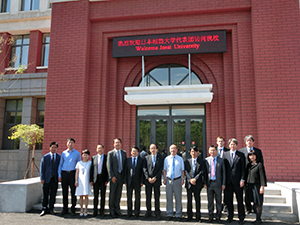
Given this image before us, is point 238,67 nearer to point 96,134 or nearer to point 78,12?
point 96,134

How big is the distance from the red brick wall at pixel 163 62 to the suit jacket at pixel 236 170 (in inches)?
117

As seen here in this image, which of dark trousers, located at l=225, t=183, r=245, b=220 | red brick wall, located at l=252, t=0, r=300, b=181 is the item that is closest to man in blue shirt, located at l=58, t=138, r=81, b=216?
dark trousers, located at l=225, t=183, r=245, b=220

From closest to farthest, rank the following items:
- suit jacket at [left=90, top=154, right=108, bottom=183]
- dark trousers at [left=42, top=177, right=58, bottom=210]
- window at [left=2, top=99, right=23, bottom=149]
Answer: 1. suit jacket at [left=90, top=154, right=108, bottom=183]
2. dark trousers at [left=42, top=177, right=58, bottom=210]
3. window at [left=2, top=99, right=23, bottom=149]

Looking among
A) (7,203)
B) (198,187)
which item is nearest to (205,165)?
(198,187)

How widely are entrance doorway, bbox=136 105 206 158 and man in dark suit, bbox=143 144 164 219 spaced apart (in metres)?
3.51

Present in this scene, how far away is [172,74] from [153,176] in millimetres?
5411

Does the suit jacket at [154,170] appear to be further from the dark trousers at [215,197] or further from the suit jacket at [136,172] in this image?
the dark trousers at [215,197]

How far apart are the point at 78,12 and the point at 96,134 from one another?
5.25 m

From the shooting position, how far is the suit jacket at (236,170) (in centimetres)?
A: 596

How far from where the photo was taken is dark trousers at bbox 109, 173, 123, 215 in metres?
6.44

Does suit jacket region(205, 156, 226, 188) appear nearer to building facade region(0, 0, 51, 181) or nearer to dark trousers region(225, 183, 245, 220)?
dark trousers region(225, 183, 245, 220)

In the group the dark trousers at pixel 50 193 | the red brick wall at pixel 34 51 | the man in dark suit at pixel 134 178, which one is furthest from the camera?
the red brick wall at pixel 34 51

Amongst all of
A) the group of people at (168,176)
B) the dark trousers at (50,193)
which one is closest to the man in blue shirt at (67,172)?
the group of people at (168,176)

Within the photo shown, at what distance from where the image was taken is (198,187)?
602cm
